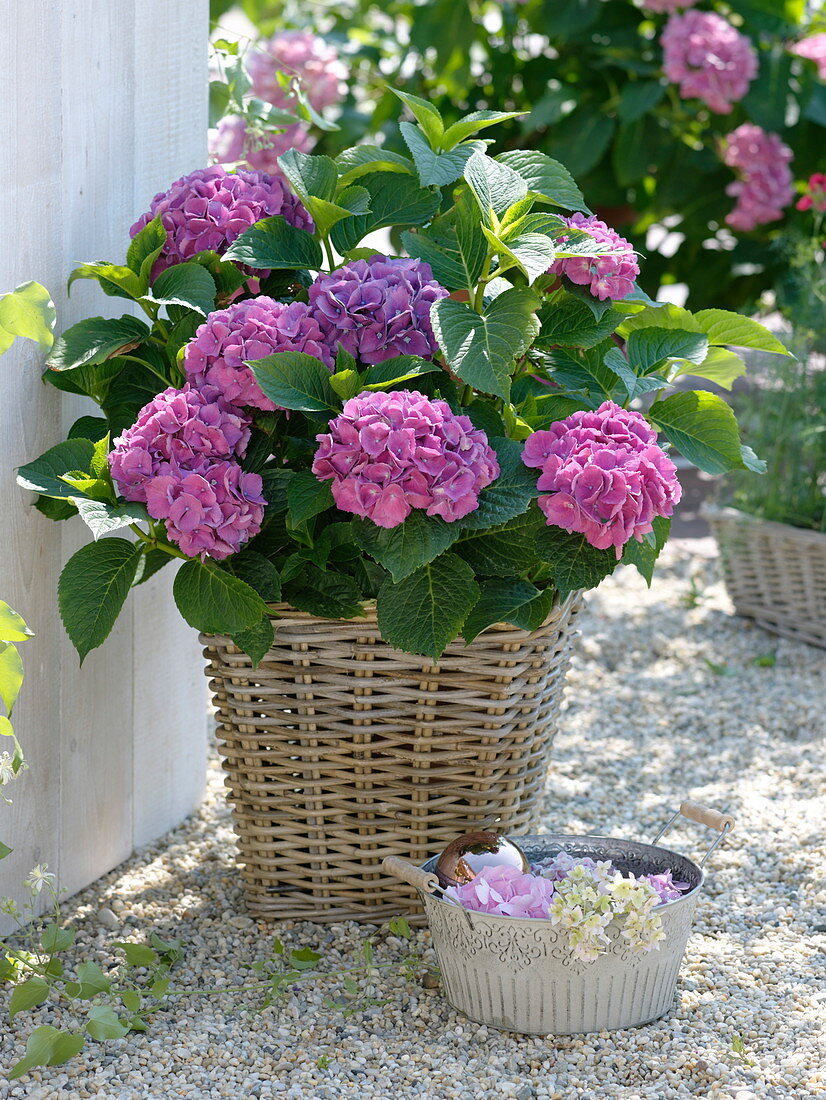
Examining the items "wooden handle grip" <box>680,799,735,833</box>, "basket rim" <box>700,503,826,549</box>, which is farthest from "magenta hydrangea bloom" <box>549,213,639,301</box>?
"basket rim" <box>700,503,826,549</box>

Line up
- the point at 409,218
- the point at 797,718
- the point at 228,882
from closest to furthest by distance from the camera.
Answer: the point at 409,218, the point at 228,882, the point at 797,718

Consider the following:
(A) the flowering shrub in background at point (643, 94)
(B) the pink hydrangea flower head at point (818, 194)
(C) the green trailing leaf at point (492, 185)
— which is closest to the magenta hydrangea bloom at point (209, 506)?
(C) the green trailing leaf at point (492, 185)

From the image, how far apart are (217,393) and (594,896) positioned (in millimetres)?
624

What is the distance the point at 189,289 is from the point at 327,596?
0.37 meters

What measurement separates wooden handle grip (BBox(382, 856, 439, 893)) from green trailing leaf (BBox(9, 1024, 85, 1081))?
0.36 m

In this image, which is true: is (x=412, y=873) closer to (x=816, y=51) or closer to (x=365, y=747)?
(x=365, y=747)

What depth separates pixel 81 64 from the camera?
1.53m

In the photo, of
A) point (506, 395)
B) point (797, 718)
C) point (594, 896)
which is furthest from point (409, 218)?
point (797, 718)

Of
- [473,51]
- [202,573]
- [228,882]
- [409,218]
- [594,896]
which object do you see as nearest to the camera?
[594,896]

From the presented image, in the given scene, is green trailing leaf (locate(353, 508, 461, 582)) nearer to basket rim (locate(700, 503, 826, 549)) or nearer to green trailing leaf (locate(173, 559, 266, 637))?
green trailing leaf (locate(173, 559, 266, 637))

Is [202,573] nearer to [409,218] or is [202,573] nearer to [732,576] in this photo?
[409,218]

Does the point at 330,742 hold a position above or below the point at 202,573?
below

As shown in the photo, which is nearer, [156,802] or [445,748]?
[445,748]

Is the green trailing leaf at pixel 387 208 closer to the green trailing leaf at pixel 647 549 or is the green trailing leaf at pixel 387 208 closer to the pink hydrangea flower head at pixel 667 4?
the green trailing leaf at pixel 647 549
